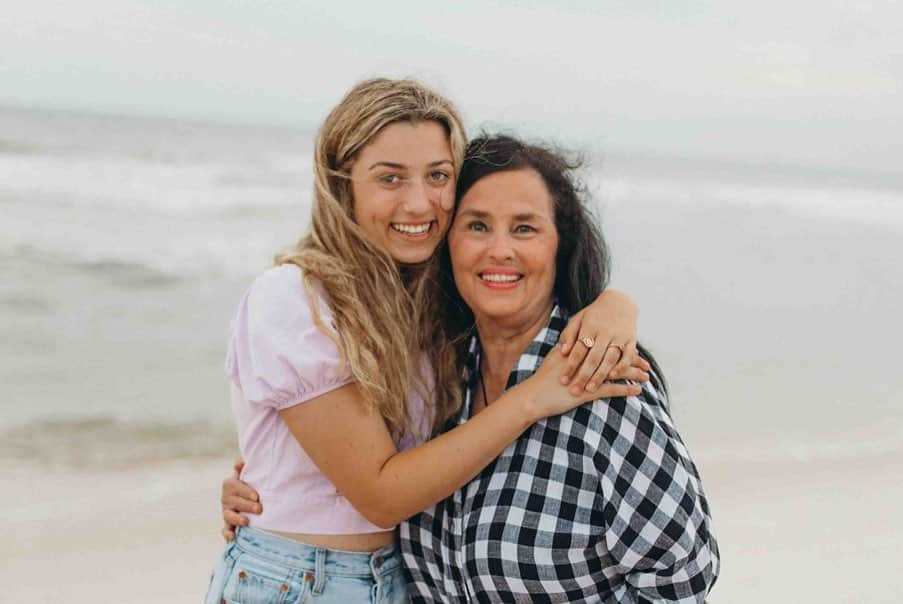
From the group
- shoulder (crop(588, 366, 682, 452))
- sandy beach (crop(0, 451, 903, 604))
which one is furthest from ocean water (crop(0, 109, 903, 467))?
shoulder (crop(588, 366, 682, 452))

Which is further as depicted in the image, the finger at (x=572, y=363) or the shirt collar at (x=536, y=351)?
the shirt collar at (x=536, y=351)

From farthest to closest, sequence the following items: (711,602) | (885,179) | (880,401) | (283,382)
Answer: (885,179), (880,401), (711,602), (283,382)

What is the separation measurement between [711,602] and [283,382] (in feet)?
10.8

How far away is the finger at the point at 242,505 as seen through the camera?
2947mm

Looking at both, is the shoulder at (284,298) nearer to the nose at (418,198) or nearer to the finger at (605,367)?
the nose at (418,198)

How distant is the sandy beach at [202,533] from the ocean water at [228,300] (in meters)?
0.41

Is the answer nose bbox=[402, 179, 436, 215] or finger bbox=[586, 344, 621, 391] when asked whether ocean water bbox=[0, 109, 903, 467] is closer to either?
nose bbox=[402, 179, 436, 215]

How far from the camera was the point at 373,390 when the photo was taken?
2.73 metres

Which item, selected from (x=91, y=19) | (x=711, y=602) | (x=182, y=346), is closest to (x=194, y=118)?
(x=91, y=19)

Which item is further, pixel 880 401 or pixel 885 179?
pixel 885 179

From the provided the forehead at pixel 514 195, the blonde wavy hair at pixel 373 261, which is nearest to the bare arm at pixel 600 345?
the forehead at pixel 514 195

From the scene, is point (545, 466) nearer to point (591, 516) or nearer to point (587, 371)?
point (591, 516)

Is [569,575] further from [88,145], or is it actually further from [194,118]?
[194,118]

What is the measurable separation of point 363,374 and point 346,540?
523mm
